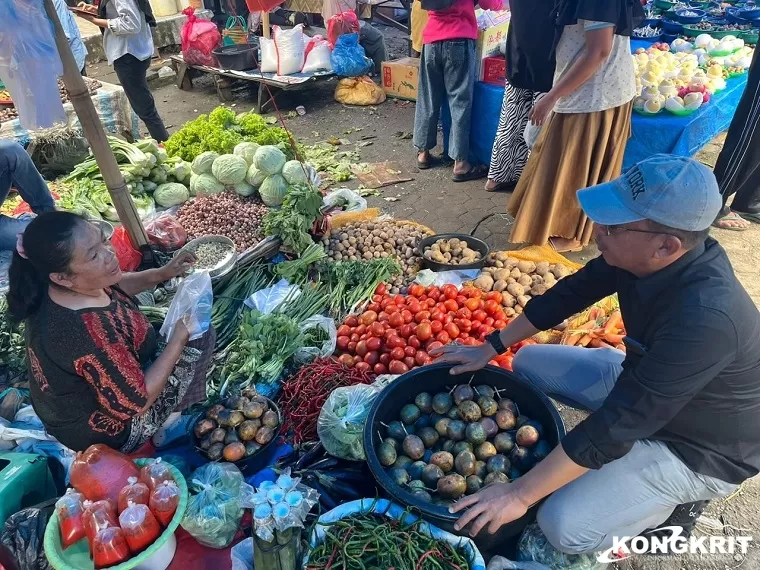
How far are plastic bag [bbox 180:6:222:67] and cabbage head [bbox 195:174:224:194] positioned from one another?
408 centimetres

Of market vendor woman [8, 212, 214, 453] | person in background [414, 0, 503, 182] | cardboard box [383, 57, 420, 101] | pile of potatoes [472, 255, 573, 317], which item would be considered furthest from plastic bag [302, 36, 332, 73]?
market vendor woman [8, 212, 214, 453]

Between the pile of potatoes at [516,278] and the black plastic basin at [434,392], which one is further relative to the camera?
the pile of potatoes at [516,278]

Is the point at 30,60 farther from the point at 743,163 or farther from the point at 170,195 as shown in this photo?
the point at 743,163

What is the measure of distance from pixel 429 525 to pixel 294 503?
1.64 ft

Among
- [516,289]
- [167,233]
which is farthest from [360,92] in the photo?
[516,289]

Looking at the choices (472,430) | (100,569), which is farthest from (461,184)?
(100,569)

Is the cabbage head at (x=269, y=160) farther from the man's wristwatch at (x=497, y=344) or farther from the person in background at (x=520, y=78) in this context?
the man's wristwatch at (x=497, y=344)

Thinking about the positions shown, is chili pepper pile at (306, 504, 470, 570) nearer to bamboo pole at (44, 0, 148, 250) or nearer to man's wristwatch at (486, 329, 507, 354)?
man's wristwatch at (486, 329, 507, 354)

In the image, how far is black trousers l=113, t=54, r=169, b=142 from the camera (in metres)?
5.51

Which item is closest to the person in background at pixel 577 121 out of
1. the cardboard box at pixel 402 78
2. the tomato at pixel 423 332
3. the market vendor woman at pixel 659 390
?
the tomato at pixel 423 332

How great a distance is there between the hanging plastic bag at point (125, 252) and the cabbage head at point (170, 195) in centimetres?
119

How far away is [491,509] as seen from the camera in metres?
1.81

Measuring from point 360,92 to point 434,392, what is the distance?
598cm

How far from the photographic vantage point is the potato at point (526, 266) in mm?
3778
